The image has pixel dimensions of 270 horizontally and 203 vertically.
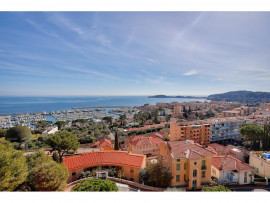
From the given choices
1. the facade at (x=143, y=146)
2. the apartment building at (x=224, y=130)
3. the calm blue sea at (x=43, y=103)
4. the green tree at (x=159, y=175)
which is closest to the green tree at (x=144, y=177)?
the green tree at (x=159, y=175)

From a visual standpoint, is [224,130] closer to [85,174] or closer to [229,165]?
[229,165]

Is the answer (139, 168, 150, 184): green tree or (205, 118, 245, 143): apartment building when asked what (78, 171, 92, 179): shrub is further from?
(205, 118, 245, 143): apartment building

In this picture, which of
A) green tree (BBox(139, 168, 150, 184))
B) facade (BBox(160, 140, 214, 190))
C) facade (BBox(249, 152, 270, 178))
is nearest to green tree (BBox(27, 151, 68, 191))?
green tree (BBox(139, 168, 150, 184))

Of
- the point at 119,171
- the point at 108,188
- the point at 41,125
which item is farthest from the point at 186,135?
the point at 41,125

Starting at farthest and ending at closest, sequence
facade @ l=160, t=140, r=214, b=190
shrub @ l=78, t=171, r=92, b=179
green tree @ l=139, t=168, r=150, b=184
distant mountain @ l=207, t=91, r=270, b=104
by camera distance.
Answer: distant mountain @ l=207, t=91, r=270, b=104, shrub @ l=78, t=171, r=92, b=179, green tree @ l=139, t=168, r=150, b=184, facade @ l=160, t=140, r=214, b=190

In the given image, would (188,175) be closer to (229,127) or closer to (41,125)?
(229,127)

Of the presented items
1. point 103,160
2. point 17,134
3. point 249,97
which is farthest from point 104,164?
point 249,97
